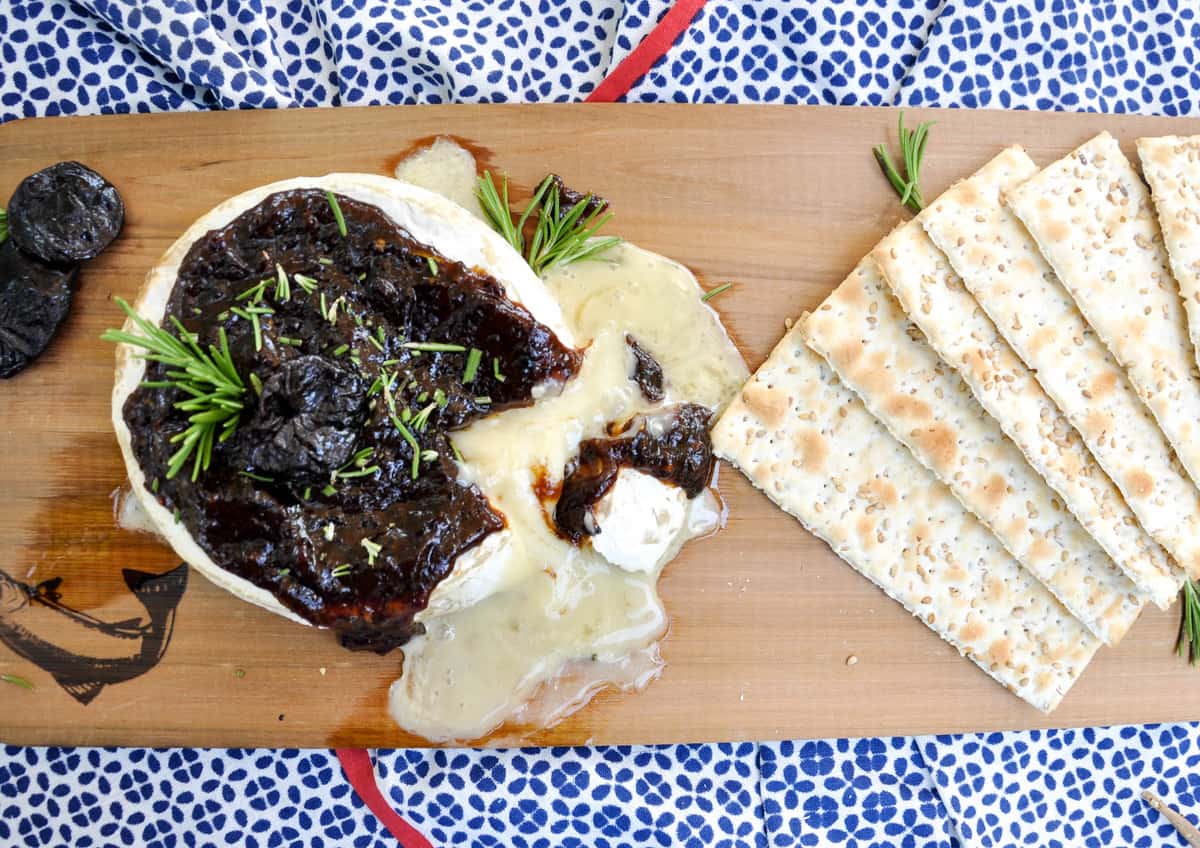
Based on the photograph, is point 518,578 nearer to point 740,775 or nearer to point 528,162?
point 740,775

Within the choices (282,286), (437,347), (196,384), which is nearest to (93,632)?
(196,384)

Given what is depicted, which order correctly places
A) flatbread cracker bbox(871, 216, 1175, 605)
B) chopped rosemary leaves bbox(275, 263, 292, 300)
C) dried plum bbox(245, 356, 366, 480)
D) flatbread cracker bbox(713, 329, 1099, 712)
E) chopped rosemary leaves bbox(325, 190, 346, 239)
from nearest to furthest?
dried plum bbox(245, 356, 366, 480), chopped rosemary leaves bbox(275, 263, 292, 300), chopped rosemary leaves bbox(325, 190, 346, 239), flatbread cracker bbox(871, 216, 1175, 605), flatbread cracker bbox(713, 329, 1099, 712)

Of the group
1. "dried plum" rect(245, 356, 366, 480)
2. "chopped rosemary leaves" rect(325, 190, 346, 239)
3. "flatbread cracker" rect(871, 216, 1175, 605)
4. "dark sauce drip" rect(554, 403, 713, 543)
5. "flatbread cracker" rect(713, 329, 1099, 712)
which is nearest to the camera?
"dried plum" rect(245, 356, 366, 480)

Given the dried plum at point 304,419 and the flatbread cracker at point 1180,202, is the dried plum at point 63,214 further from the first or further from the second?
the flatbread cracker at point 1180,202

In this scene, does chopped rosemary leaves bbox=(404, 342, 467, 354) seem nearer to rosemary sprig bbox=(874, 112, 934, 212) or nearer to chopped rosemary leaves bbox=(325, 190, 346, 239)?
chopped rosemary leaves bbox=(325, 190, 346, 239)

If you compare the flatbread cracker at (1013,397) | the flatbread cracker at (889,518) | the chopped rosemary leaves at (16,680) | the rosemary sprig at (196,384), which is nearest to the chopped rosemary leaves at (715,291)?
the flatbread cracker at (889,518)

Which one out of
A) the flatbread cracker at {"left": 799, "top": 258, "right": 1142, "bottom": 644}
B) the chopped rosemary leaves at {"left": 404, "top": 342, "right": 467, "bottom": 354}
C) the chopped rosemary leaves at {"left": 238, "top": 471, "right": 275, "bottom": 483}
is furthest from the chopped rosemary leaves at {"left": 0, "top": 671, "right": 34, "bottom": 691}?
the flatbread cracker at {"left": 799, "top": 258, "right": 1142, "bottom": 644}
